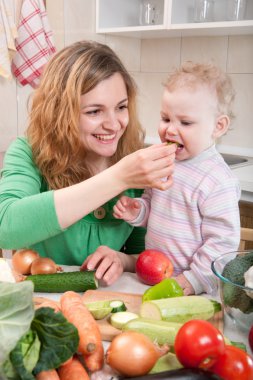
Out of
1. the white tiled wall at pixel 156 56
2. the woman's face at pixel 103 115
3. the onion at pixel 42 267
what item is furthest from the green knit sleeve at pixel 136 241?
the white tiled wall at pixel 156 56

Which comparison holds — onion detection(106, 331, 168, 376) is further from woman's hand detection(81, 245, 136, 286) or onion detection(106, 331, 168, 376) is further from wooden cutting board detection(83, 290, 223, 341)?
woman's hand detection(81, 245, 136, 286)

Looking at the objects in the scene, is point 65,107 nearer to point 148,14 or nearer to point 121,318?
point 121,318

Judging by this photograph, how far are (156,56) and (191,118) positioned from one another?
75.2 inches

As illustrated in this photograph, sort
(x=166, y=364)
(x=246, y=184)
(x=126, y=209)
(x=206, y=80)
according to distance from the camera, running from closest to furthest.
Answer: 1. (x=166, y=364)
2. (x=206, y=80)
3. (x=126, y=209)
4. (x=246, y=184)

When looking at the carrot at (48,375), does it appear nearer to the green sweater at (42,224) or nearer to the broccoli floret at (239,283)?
the broccoli floret at (239,283)

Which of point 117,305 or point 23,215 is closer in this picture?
point 117,305

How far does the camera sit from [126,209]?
1.26 m

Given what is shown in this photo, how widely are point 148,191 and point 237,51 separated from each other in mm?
1604

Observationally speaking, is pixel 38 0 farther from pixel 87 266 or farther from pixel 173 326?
pixel 173 326

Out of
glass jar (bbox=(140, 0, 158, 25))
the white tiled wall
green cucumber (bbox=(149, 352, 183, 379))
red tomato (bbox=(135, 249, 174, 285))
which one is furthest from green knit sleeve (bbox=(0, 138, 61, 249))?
glass jar (bbox=(140, 0, 158, 25))

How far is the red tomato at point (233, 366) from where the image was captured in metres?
0.63

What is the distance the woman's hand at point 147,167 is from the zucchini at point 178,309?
0.30m

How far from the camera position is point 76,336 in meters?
0.63

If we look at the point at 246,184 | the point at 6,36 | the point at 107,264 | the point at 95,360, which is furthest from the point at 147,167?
the point at 6,36
